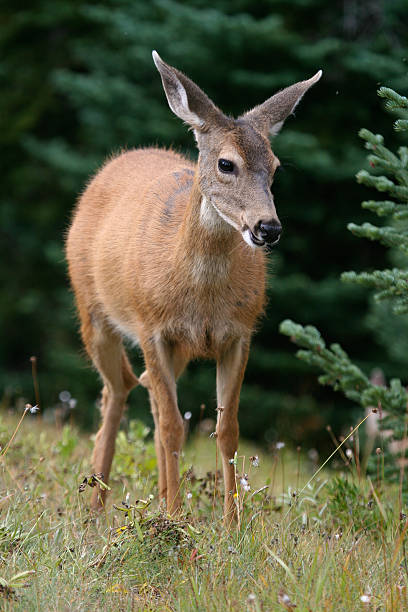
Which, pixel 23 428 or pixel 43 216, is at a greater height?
pixel 23 428

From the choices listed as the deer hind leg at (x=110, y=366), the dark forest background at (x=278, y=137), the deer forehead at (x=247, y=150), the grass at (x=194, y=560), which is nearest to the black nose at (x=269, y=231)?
the deer forehead at (x=247, y=150)

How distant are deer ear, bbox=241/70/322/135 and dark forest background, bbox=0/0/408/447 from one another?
537cm

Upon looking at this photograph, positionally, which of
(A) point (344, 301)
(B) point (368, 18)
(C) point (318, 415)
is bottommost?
(C) point (318, 415)

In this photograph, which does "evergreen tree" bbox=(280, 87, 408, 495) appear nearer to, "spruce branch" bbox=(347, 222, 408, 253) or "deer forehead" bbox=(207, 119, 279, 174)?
"spruce branch" bbox=(347, 222, 408, 253)

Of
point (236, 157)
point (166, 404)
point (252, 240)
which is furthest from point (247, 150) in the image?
Answer: point (166, 404)

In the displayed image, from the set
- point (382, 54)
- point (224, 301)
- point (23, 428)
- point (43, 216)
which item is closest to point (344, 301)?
point (382, 54)

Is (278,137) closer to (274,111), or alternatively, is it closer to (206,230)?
(274,111)

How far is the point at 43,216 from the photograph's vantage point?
1490 centimetres

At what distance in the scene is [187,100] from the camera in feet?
16.0

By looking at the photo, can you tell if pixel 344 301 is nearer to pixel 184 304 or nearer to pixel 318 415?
pixel 318 415

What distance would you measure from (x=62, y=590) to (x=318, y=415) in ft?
30.4

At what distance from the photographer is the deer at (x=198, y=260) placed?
4.72 m

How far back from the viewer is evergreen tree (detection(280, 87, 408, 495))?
4.65m

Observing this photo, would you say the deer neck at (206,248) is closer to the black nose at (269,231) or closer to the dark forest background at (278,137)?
the black nose at (269,231)
